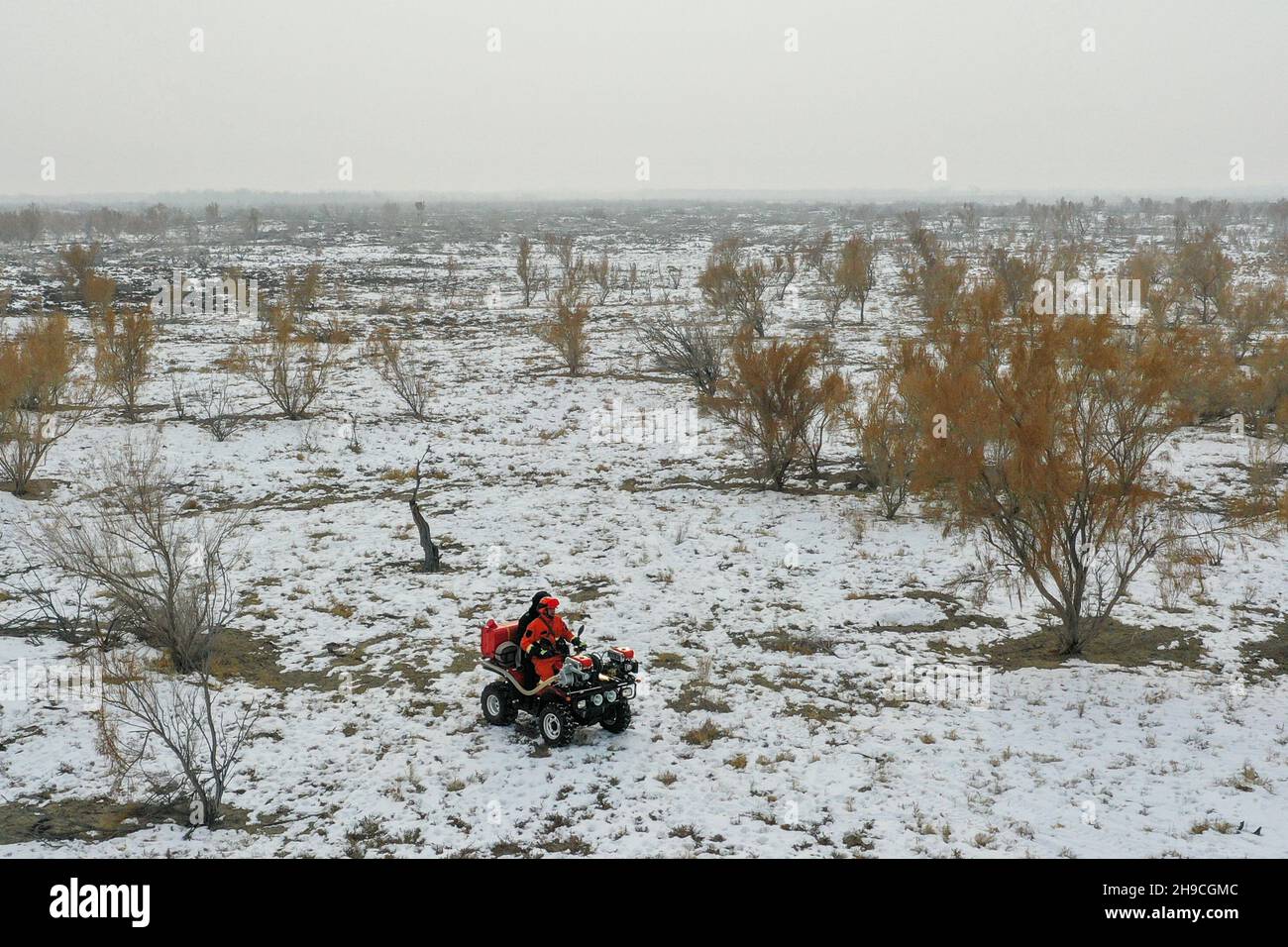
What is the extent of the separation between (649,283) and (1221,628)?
50.8m

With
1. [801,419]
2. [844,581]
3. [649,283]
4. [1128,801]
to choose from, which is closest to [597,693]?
[1128,801]

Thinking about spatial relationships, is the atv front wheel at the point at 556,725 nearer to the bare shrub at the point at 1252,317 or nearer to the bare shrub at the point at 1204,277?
the bare shrub at the point at 1252,317

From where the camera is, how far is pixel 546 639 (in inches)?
386

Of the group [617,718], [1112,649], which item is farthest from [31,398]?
[1112,649]

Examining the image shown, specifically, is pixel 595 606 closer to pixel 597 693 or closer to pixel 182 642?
pixel 597 693

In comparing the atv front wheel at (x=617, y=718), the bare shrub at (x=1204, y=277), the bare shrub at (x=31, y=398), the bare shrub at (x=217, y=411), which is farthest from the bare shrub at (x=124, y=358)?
the bare shrub at (x=1204, y=277)

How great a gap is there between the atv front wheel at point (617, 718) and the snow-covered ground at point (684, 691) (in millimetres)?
176

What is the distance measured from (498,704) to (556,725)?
100cm

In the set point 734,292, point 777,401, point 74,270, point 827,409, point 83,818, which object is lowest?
point 83,818

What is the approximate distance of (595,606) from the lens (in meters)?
13.7

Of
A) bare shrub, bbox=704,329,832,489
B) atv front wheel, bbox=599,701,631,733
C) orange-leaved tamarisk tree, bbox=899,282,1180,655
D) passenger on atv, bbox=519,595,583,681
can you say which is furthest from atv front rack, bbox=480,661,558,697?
bare shrub, bbox=704,329,832,489

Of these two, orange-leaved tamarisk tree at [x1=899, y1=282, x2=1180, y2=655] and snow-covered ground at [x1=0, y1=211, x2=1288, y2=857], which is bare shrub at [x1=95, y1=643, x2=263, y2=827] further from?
orange-leaved tamarisk tree at [x1=899, y1=282, x2=1180, y2=655]

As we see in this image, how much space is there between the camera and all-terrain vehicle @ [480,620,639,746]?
31.1 feet

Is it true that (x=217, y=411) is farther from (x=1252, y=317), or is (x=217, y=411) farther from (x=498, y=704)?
(x=1252, y=317)
